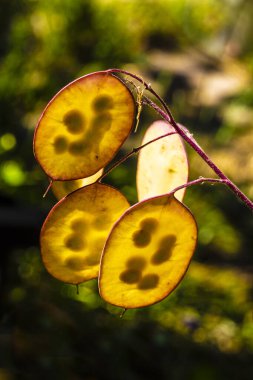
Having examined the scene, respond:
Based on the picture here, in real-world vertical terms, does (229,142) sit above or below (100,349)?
below

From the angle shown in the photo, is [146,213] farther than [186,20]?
No

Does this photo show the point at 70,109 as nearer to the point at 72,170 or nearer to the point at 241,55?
the point at 72,170

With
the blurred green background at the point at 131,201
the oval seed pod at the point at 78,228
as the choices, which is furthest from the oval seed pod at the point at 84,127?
the blurred green background at the point at 131,201

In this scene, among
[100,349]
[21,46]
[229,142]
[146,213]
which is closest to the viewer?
[146,213]

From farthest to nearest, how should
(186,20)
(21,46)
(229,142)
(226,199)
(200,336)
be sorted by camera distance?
(186,20) < (229,142) < (21,46) < (226,199) < (200,336)

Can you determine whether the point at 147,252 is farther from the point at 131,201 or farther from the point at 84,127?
the point at 131,201

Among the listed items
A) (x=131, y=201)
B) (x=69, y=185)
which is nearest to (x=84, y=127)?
(x=69, y=185)

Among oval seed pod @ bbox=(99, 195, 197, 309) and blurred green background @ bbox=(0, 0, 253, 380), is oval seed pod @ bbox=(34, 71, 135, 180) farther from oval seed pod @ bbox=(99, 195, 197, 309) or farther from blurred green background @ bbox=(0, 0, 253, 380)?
blurred green background @ bbox=(0, 0, 253, 380)

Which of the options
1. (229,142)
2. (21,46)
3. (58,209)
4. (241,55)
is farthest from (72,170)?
(241,55)
